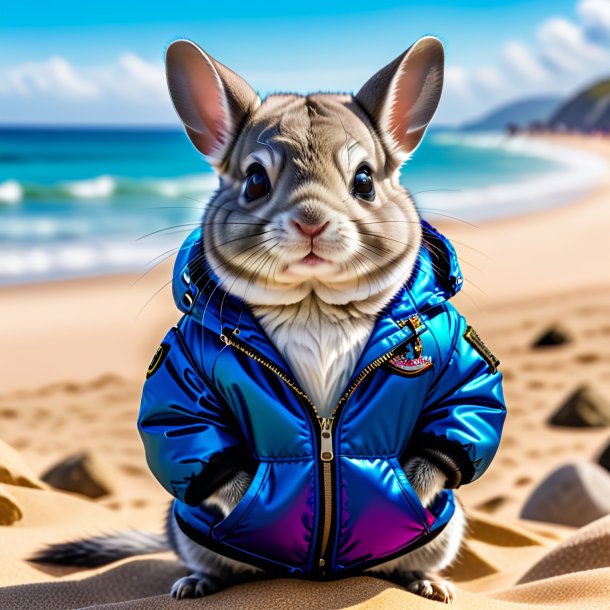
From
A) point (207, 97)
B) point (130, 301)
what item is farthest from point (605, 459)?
point (130, 301)

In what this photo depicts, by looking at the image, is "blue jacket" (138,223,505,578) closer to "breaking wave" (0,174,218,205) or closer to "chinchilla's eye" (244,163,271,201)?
"chinchilla's eye" (244,163,271,201)

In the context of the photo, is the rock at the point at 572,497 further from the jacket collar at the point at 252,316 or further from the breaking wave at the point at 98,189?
the breaking wave at the point at 98,189

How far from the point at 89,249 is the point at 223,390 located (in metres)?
12.2

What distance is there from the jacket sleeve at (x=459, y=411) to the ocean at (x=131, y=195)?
0.39 metres

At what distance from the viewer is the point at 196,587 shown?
281 centimetres

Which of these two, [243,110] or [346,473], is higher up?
[243,110]

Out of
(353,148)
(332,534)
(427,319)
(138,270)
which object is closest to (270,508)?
(332,534)

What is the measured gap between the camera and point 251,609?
263 centimetres

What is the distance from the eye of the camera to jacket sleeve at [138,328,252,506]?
2564mm

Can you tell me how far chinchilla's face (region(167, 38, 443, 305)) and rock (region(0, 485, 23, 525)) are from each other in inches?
73.7

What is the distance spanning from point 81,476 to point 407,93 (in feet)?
11.1

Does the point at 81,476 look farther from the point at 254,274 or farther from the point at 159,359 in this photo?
the point at 254,274

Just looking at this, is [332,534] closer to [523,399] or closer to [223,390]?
[223,390]

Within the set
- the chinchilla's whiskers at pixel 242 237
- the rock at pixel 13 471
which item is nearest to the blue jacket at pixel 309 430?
the chinchilla's whiskers at pixel 242 237
